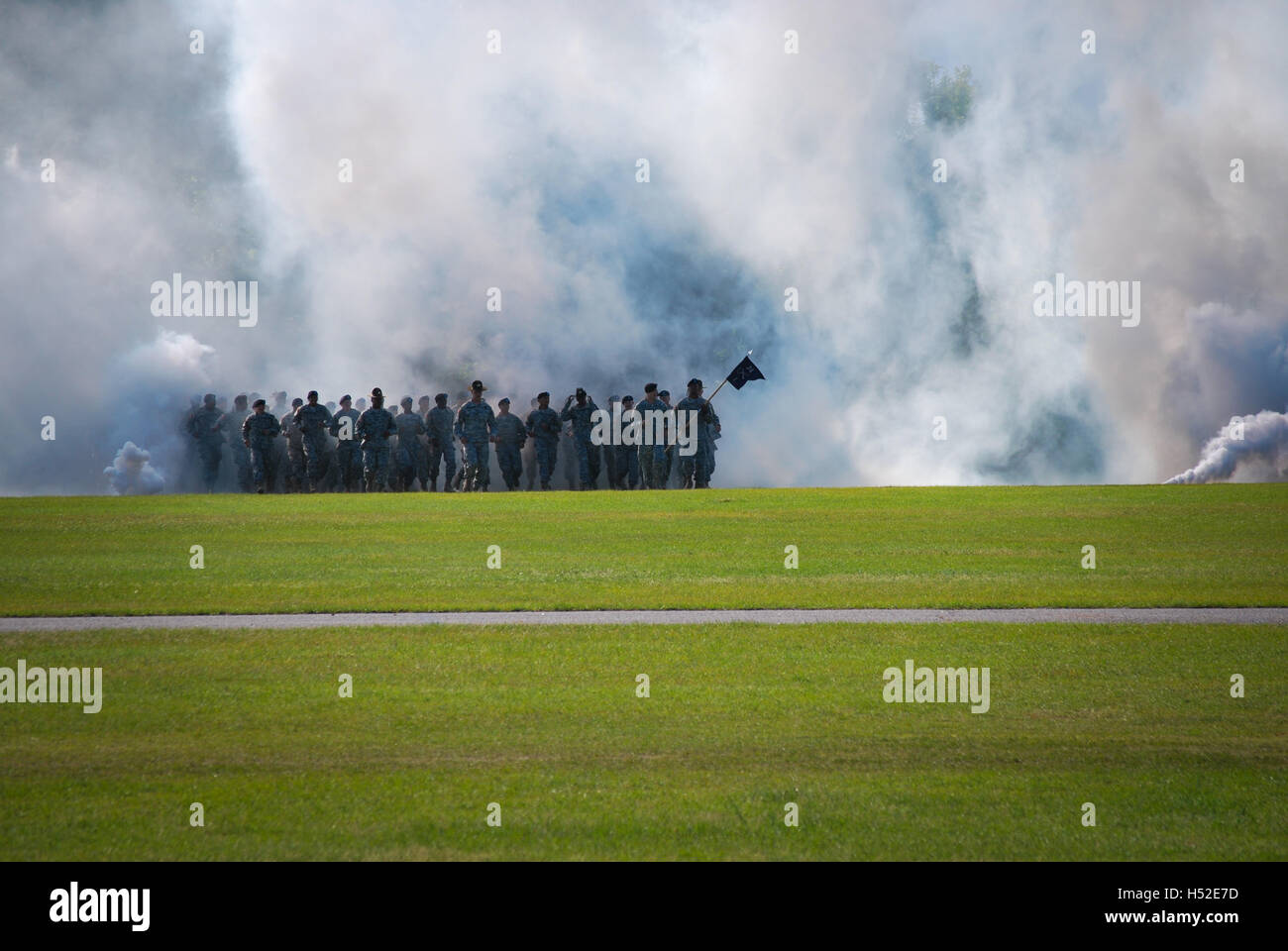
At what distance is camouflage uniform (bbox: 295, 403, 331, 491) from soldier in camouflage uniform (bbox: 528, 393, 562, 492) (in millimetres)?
4425

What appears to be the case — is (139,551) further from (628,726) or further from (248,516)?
(628,726)

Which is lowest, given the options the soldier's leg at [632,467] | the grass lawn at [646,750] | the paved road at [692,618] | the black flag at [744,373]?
the grass lawn at [646,750]

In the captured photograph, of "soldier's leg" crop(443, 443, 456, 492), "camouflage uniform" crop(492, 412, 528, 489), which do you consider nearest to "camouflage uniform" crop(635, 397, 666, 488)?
"camouflage uniform" crop(492, 412, 528, 489)

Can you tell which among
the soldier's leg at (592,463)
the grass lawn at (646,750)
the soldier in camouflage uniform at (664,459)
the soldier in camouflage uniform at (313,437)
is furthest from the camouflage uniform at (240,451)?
the grass lawn at (646,750)

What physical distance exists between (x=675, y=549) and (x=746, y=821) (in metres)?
11.8

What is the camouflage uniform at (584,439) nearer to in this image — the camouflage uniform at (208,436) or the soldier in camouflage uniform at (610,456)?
the soldier in camouflage uniform at (610,456)

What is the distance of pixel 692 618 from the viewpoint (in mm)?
12820

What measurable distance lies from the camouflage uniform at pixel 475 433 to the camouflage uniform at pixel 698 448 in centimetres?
387

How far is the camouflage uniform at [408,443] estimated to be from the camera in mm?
30938

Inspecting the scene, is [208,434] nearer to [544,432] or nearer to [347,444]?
[347,444]

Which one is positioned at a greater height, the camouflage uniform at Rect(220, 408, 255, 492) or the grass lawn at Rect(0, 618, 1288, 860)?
the camouflage uniform at Rect(220, 408, 255, 492)

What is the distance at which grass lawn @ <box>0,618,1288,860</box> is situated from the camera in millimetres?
6668

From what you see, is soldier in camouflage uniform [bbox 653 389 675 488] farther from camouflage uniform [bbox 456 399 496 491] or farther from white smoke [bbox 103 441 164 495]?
white smoke [bbox 103 441 164 495]

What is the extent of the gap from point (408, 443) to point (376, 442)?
1.21m
